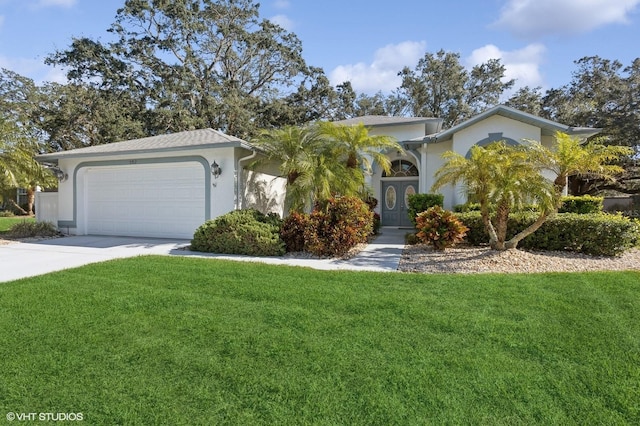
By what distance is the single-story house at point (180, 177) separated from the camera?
1190cm

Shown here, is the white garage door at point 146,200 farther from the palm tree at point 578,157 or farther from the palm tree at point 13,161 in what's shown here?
the palm tree at point 578,157

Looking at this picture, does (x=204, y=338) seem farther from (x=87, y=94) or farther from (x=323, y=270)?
(x=87, y=94)

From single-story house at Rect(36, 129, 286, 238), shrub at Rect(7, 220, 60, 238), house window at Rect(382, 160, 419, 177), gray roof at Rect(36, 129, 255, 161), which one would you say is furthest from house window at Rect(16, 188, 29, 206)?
house window at Rect(382, 160, 419, 177)

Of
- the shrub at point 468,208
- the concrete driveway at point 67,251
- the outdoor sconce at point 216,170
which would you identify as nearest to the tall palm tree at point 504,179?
the shrub at point 468,208

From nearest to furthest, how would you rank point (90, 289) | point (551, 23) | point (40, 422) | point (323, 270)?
point (40, 422), point (90, 289), point (323, 270), point (551, 23)

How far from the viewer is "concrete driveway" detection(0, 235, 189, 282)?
7543 mm

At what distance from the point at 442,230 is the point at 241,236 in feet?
17.6

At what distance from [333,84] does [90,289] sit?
27.7 meters

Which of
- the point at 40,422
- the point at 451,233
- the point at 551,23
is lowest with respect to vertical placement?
the point at 40,422

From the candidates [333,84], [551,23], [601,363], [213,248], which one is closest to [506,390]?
[601,363]

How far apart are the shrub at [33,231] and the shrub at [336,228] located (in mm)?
10825

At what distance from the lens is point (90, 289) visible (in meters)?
5.70

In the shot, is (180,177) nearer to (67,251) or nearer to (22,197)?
(67,251)

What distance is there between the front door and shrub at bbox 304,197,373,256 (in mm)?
7191
